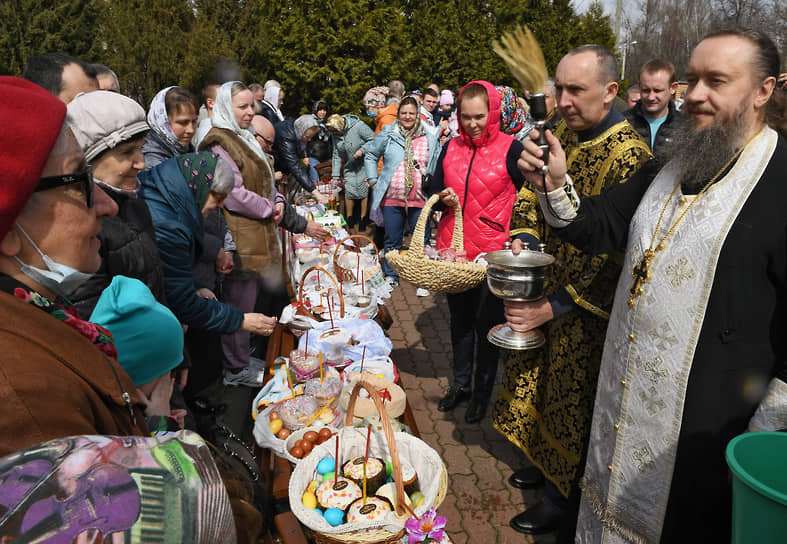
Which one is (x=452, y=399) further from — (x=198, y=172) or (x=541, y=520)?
(x=198, y=172)

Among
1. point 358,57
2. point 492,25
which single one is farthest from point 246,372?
point 492,25

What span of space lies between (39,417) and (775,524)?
1.51 m

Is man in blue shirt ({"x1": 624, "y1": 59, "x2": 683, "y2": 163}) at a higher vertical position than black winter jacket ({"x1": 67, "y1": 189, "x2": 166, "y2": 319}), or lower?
higher

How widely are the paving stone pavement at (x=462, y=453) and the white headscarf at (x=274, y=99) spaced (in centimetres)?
455

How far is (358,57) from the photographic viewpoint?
13242mm

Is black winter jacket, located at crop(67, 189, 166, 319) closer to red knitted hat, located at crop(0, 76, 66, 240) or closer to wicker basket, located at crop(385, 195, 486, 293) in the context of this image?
red knitted hat, located at crop(0, 76, 66, 240)

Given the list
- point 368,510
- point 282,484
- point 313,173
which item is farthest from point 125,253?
point 313,173

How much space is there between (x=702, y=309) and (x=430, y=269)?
58.2 inches

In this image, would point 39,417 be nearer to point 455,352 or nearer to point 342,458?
point 342,458

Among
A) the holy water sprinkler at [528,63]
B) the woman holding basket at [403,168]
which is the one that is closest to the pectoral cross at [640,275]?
the holy water sprinkler at [528,63]

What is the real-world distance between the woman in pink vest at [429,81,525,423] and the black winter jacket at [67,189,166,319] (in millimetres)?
1795

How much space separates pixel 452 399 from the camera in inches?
151

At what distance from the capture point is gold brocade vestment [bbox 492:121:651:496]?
7.31 feet

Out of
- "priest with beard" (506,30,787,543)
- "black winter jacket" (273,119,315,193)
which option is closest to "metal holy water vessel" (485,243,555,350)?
"priest with beard" (506,30,787,543)
